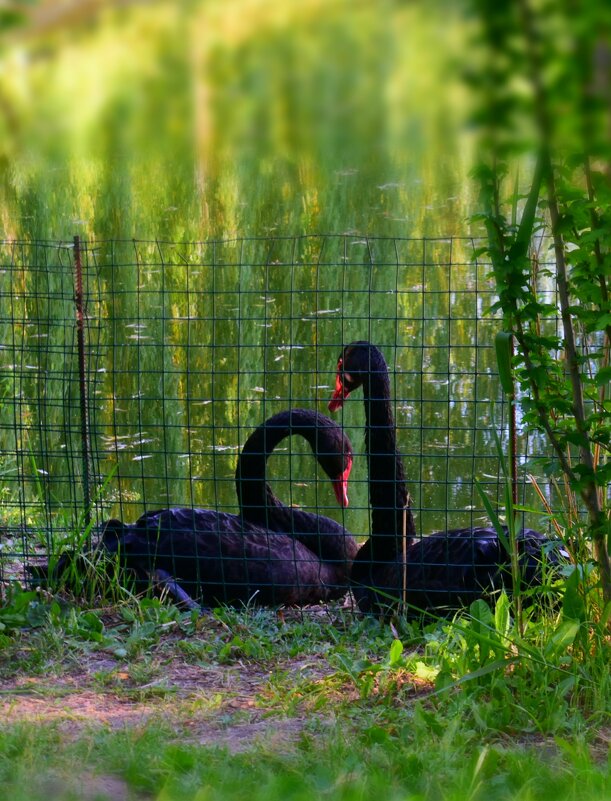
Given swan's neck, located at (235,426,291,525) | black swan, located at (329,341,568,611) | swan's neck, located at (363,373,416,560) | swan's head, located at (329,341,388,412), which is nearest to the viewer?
black swan, located at (329,341,568,611)

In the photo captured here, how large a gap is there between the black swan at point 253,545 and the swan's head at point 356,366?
24 cm

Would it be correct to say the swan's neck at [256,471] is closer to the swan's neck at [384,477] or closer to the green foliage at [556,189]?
the swan's neck at [384,477]

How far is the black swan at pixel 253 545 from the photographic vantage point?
17.0 feet

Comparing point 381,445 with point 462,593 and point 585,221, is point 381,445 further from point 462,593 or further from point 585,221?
point 585,221

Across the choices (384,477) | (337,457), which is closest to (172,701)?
(384,477)

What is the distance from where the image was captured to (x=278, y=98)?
0.99 metres

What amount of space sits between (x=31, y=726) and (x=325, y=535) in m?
3.03

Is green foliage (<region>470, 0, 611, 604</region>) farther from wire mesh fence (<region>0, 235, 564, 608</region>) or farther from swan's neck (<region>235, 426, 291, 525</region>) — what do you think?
wire mesh fence (<region>0, 235, 564, 608</region>)

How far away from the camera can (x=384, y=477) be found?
545 cm

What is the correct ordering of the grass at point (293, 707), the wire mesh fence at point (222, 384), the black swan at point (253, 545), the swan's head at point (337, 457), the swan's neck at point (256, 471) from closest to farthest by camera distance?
the grass at point (293, 707)
the black swan at point (253, 545)
the swan's neck at point (256, 471)
the swan's head at point (337, 457)
the wire mesh fence at point (222, 384)

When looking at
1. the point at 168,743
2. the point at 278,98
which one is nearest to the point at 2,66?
the point at 278,98

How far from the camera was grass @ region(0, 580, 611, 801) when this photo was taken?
8.41 feet

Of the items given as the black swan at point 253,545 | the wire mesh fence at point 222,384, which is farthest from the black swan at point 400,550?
the wire mesh fence at point 222,384

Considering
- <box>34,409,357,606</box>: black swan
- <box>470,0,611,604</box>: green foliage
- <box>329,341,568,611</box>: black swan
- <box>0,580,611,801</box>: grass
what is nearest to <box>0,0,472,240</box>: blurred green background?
<box>470,0,611,604</box>: green foliage
